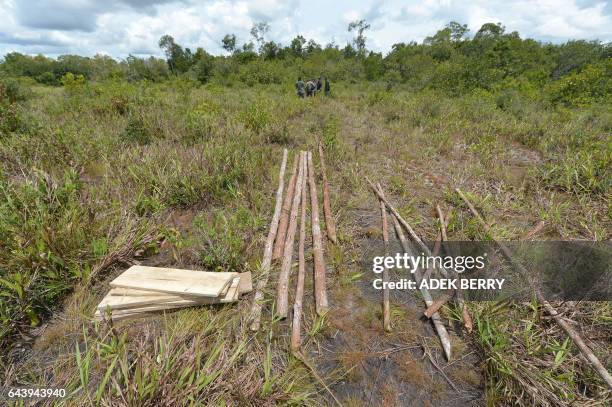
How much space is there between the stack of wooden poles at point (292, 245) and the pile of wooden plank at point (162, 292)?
1.05 ft

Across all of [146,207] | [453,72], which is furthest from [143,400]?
[453,72]

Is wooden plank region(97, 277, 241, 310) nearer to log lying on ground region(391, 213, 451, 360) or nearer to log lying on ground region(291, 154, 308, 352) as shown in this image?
log lying on ground region(291, 154, 308, 352)

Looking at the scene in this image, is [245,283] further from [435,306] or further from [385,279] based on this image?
[435,306]

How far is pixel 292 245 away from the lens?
2826 millimetres

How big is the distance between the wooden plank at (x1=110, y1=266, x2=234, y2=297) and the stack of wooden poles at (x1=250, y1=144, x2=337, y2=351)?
345 millimetres

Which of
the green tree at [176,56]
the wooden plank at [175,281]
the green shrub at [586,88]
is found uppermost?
the green tree at [176,56]

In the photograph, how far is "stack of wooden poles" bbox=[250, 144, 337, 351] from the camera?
2158 millimetres

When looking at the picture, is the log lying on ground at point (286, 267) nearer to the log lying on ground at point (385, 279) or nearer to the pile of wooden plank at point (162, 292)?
the pile of wooden plank at point (162, 292)

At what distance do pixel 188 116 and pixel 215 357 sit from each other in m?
5.55

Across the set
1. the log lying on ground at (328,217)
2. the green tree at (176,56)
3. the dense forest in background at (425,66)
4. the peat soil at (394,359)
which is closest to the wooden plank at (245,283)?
the peat soil at (394,359)

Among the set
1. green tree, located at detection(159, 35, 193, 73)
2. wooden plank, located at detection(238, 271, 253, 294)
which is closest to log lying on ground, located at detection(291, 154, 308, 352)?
wooden plank, located at detection(238, 271, 253, 294)

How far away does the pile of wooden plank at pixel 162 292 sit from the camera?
2004 millimetres

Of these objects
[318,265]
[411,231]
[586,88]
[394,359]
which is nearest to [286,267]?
[318,265]

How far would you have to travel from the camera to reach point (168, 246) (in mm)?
2840
